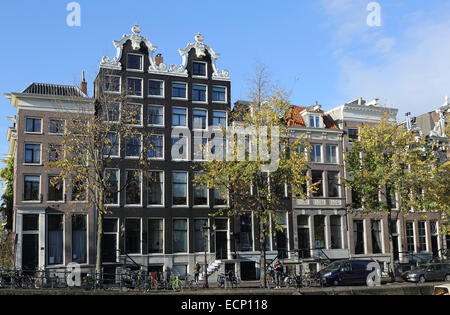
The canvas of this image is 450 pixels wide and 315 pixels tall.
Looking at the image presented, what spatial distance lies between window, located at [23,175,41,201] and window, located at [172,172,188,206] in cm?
1034

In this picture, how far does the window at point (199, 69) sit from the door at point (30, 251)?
18573 millimetres

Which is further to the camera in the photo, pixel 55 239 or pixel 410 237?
pixel 410 237

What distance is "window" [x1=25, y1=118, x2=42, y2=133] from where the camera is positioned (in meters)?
40.3

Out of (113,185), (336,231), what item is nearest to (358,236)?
(336,231)

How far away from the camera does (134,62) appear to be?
43688mm

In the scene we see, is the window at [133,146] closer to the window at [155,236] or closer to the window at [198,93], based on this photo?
the window at [155,236]

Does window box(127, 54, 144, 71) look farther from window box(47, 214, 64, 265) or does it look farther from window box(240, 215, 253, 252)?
window box(240, 215, 253, 252)

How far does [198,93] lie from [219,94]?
1891mm

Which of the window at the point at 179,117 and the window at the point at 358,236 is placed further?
the window at the point at 358,236

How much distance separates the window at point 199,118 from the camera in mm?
44719

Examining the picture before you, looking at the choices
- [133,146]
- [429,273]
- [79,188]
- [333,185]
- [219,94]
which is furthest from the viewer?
[333,185]

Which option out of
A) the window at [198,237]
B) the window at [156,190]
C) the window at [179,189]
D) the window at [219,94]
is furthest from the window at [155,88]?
the window at [198,237]

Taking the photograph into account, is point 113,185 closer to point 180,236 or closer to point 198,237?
point 180,236

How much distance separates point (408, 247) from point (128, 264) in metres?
27.6
